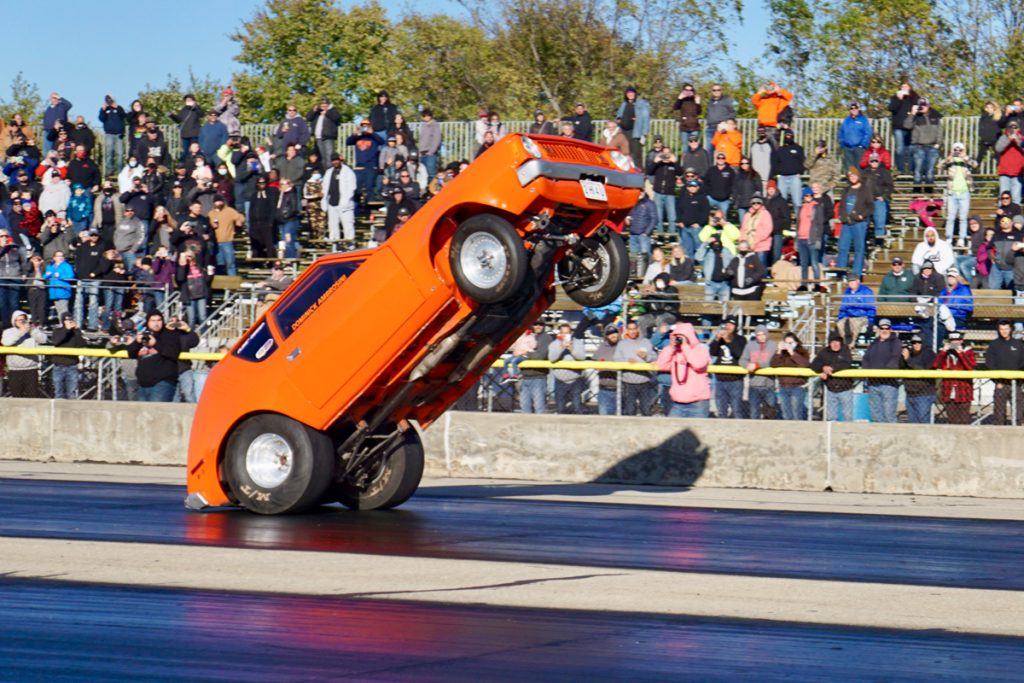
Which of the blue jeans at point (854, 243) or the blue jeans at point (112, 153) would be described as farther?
the blue jeans at point (112, 153)

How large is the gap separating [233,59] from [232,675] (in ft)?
234

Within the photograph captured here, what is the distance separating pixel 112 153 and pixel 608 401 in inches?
749

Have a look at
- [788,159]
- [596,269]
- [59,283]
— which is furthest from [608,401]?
[59,283]

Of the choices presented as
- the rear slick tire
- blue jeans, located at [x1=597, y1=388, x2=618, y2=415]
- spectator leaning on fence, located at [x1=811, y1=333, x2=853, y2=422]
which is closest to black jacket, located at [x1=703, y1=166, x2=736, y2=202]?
spectator leaning on fence, located at [x1=811, y1=333, x2=853, y2=422]

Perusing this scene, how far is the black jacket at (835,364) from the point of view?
18867 millimetres

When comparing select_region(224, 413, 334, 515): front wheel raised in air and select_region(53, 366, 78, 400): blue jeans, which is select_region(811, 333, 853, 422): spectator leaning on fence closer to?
select_region(224, 413, 334, 515): front wheel raised in air

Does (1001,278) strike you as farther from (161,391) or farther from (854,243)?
(161,391)

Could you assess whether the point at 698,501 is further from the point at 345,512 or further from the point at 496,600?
the point at 496,600

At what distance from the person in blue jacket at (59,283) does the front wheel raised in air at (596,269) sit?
49.8 ft

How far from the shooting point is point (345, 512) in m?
14.6

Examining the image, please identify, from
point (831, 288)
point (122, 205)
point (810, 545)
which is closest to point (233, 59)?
point (122, 205)

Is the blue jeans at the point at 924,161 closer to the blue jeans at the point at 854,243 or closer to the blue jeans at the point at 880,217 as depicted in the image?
the blue jeans at the point at 880,217

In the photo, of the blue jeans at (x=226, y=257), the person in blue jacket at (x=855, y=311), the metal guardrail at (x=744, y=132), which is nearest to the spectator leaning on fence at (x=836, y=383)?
the person in blue jacket at (x=855, y=311)

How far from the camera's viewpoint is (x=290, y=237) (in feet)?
97.2
